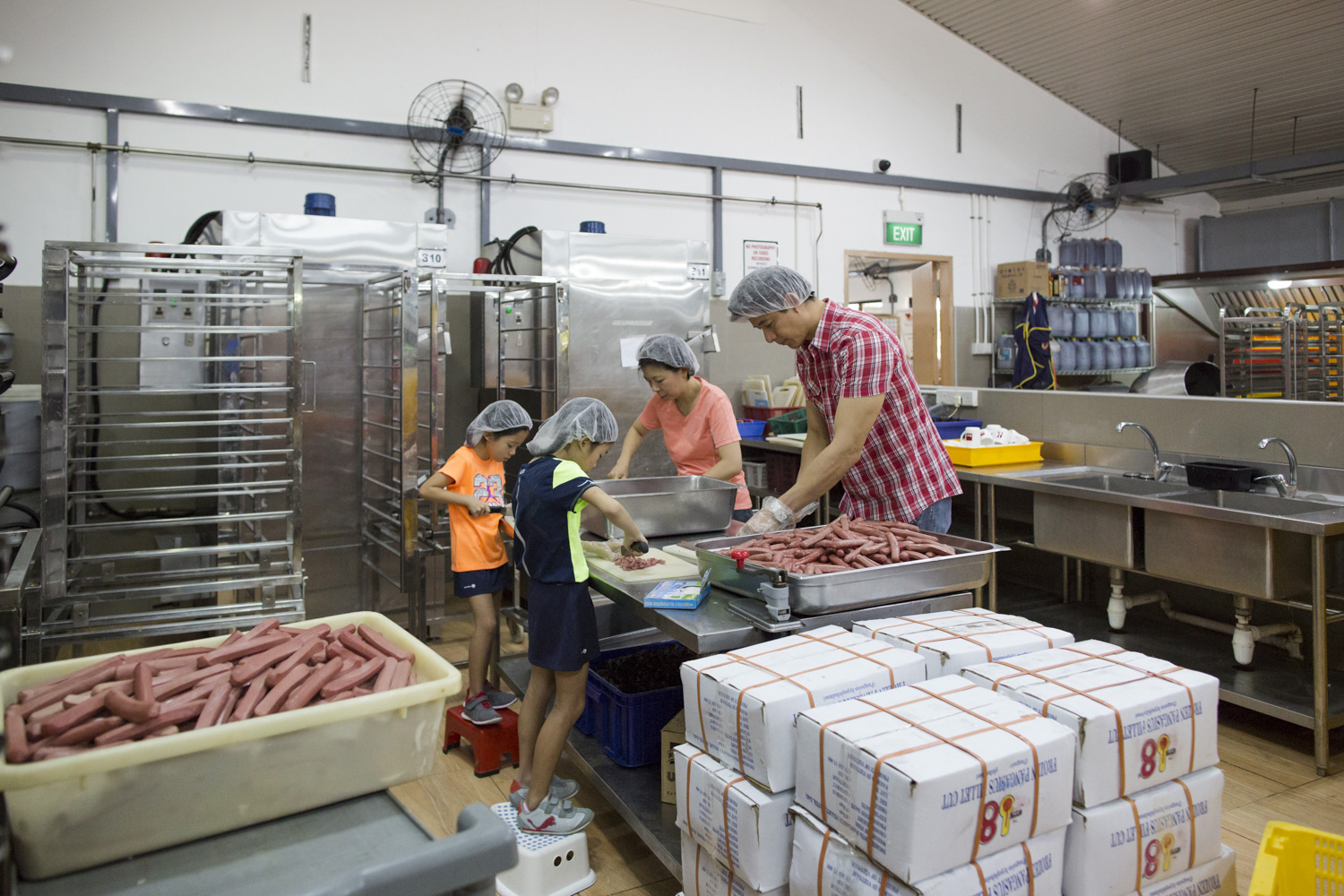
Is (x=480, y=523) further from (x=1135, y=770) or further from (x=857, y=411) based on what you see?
(x=1135, y=770)

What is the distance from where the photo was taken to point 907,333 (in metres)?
9.85

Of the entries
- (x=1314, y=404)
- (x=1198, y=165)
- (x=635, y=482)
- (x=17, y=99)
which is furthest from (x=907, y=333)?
(x=17, y=99)

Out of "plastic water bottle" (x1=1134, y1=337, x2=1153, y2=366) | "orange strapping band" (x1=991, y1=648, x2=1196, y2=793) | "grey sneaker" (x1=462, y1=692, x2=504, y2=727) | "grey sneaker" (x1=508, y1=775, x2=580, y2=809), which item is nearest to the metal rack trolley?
"grey sneaker" (x1=462, y1=692, x2=504, y2=727)

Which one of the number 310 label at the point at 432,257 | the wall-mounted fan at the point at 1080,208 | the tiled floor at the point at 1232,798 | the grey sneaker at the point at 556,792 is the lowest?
the tiled floor at the point at 1232,798

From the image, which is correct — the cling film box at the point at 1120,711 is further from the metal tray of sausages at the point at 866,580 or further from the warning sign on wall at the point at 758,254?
the warning sign on wall at the point at 758,254

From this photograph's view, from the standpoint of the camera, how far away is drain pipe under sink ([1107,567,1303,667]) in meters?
3.53

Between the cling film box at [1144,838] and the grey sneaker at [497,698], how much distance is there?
2.22m

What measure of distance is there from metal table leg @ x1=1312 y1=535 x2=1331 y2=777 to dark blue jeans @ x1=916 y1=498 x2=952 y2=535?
1.32 m

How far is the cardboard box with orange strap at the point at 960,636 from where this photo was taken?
1.91 m

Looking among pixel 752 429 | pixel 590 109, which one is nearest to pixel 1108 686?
pixel 752 429

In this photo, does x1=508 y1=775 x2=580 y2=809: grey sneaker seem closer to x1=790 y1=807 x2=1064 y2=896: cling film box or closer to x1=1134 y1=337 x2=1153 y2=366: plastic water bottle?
x1=790 y1=807 x2=1064 y2=896: cling film box

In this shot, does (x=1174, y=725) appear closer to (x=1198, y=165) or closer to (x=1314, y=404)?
(x=1314, y=404)

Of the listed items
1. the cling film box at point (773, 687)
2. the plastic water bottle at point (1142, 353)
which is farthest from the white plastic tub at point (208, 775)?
the plastic water bottle at point (1142, 353)

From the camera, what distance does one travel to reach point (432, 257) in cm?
488
